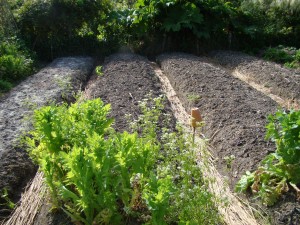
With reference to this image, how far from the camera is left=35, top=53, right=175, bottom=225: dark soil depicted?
4.24m

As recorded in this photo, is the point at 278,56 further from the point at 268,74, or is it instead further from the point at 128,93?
the point at 128,93

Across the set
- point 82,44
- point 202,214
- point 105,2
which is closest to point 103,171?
point 202,214

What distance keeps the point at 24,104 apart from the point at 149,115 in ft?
8.86

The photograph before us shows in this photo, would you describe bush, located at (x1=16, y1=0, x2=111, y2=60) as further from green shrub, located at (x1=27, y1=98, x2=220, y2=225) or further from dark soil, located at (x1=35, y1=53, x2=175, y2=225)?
green shrub, located at (x1=27, y1=98, x2=220, y2=225)

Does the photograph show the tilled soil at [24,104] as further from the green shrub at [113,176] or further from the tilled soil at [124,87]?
the green shrub at [113,176]

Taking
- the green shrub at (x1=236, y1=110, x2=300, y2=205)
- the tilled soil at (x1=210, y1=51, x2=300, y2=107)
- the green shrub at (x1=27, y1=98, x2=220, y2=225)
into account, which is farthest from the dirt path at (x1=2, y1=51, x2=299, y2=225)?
the tilled soil at (x1=210, y1=51, x2=300, y2=107)

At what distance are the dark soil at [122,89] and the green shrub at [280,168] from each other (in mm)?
1334

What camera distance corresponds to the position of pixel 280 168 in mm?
3119

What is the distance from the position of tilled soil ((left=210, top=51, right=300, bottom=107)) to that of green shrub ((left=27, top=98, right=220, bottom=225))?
12.7 feet

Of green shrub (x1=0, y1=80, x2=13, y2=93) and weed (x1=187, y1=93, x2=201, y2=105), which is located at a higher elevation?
weed (x1=187, y1=93, x2=201, y2=105)

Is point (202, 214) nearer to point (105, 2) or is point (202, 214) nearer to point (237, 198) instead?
point (237, 198)

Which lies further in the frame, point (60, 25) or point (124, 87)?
point (60, 25)

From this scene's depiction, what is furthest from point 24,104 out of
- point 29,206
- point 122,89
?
point 29,206

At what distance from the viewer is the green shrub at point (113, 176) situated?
229 cm
